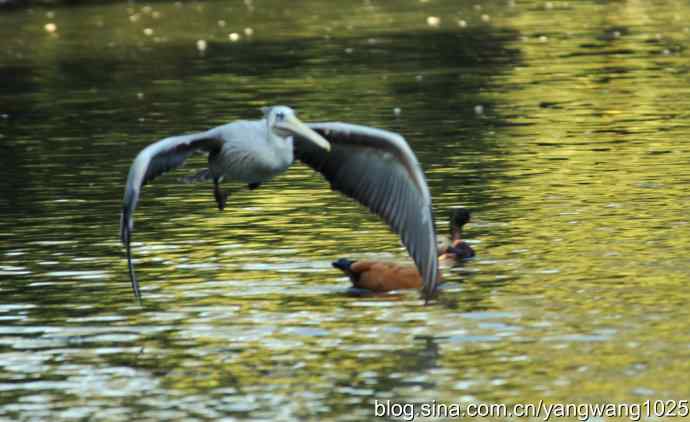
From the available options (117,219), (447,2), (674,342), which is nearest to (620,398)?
(674,342)

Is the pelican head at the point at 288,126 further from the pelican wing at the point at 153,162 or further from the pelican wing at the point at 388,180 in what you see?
the pelican wing at the point at 153,162

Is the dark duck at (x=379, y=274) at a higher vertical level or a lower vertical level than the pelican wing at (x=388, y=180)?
lower

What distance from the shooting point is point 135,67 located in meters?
36.0

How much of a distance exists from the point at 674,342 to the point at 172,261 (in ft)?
17.0

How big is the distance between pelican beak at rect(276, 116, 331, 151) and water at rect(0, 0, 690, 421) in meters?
1.27

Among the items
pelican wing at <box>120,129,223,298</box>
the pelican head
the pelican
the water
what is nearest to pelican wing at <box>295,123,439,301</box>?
the pelican

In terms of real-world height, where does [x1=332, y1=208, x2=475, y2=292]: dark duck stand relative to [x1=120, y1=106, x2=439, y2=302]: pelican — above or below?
below

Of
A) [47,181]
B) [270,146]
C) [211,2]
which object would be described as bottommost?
[211,2]

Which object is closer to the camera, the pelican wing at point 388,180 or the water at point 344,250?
the water at point 344,250

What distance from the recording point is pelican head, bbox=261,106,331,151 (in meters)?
13.4

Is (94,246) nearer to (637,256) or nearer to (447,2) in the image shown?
(637,256)

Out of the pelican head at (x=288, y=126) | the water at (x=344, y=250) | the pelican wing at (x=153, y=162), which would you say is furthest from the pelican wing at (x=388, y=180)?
the pelican wing at (x=153, y=162)

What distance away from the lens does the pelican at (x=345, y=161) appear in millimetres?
13617

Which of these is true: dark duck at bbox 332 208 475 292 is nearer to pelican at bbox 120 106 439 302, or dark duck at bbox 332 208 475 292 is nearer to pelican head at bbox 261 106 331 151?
pelican at bbox 120 106 439 302
